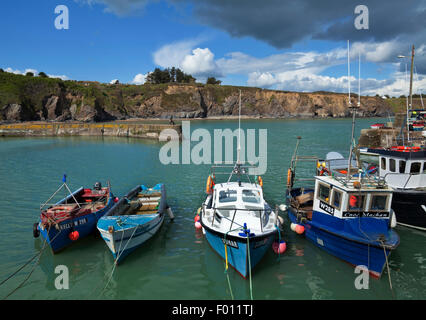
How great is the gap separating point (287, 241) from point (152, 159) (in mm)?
27989

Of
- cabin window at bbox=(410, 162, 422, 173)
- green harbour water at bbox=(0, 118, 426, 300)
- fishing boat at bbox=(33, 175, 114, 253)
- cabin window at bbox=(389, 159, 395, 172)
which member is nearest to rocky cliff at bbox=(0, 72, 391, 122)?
fishing boat at bbox=(33, 175, 114, 253)

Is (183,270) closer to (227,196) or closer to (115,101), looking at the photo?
(227,196)

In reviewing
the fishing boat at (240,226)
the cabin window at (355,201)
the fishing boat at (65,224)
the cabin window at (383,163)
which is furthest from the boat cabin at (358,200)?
the fishing boat at (65,224)

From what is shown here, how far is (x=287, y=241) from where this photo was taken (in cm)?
1381

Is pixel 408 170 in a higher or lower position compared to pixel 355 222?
higher

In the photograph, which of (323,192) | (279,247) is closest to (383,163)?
(323,192)

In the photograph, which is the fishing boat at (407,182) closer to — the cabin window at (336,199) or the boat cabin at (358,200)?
the boat cabin at (358,200)

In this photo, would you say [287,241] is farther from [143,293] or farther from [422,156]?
[422,156]

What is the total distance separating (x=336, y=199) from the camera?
12.0 metres

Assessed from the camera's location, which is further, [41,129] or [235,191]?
[41,129]

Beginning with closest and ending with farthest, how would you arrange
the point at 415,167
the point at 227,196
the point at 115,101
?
the point at 227,196
the point at 415,167
the point at 115,101

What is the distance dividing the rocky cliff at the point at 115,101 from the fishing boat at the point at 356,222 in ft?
376

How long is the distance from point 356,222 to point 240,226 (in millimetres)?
5105
